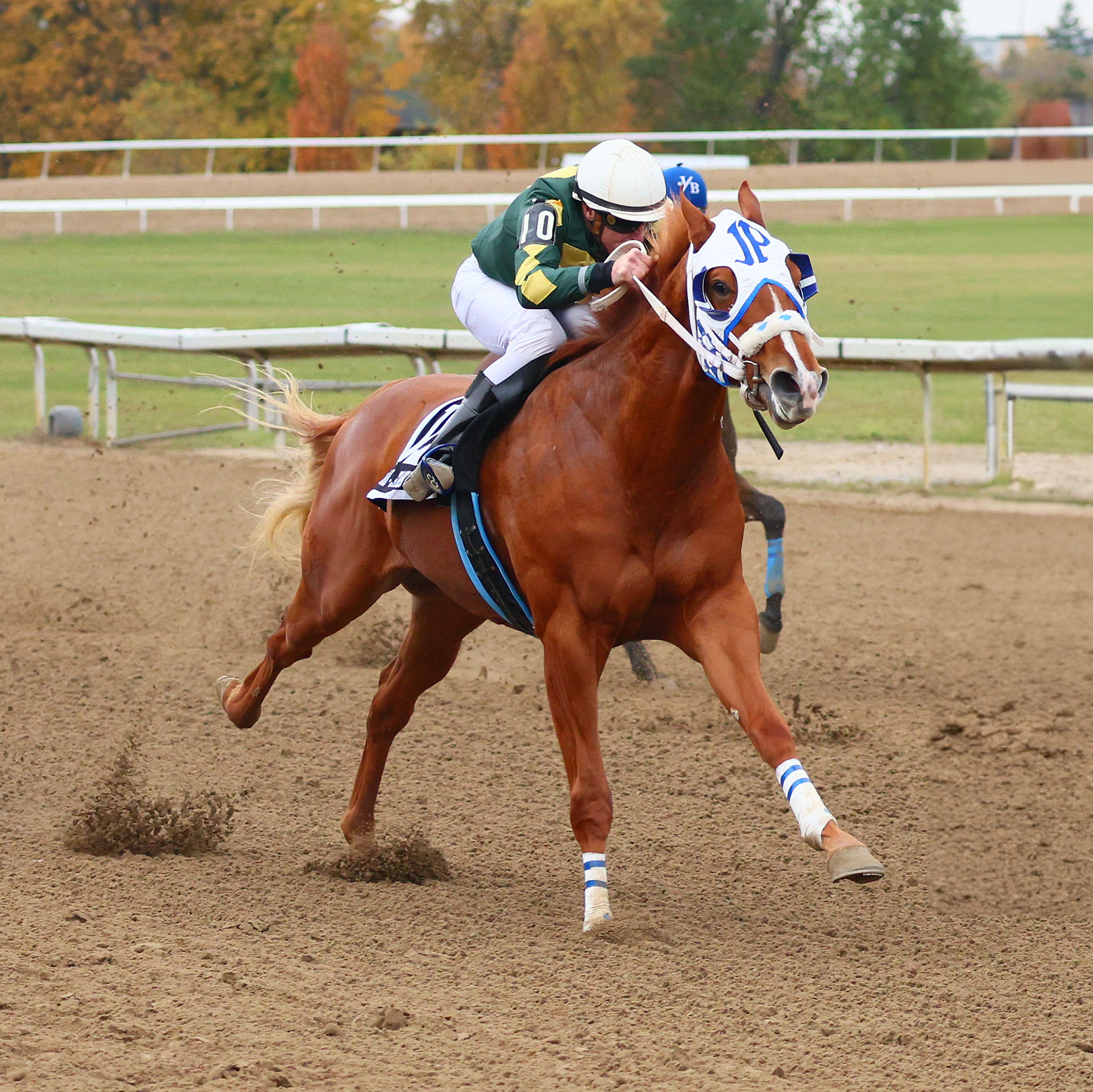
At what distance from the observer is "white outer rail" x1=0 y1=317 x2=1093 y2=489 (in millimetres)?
9680

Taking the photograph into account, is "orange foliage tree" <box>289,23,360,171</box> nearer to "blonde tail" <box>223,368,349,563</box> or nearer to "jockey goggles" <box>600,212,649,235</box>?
"blonde tail" <box>223,368,349,563</box>

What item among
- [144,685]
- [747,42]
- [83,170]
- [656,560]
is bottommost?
[144,685]

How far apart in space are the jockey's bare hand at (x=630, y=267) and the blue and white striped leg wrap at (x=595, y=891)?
1.44m

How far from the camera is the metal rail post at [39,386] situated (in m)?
12.1

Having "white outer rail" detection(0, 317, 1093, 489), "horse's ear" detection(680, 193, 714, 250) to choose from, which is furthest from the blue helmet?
"white outer rail" detection(0, 317, 1093, 489)

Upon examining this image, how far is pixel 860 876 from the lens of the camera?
3465mm

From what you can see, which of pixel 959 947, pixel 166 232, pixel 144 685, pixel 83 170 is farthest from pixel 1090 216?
pixel 959 947

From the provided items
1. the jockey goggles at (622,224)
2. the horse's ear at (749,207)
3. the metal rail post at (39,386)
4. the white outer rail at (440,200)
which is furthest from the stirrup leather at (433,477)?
the white outer rail at (440,200)

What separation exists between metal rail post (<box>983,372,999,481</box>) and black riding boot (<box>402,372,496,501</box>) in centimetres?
694

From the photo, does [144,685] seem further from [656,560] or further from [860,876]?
[860,876]

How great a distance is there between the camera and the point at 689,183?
5297 millimetres

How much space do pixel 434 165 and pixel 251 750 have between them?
18547mm

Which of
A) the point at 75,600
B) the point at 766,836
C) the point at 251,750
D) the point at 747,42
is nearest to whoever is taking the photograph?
the point at 766,836

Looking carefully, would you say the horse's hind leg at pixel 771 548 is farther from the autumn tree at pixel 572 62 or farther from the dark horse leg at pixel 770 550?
the autumn tree at pixel 572 62
